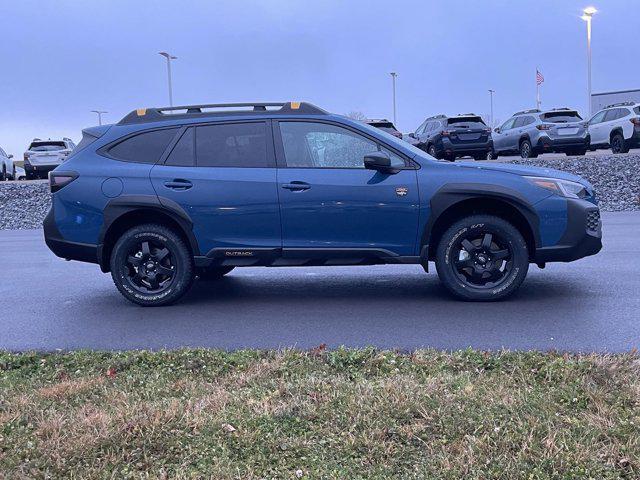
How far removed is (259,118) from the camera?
7.71 metres

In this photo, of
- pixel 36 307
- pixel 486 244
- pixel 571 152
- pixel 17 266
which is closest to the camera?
pixel 486 244

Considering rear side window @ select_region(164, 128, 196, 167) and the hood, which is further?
rear side window @ select_region(164, 128, 196, 167)

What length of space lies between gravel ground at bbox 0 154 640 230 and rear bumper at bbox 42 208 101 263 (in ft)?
37.7

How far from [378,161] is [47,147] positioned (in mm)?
28184

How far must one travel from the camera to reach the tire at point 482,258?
7238 mm

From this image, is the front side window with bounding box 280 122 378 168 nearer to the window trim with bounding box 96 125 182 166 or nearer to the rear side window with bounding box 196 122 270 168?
the rear side window with bounding box 196 122 270 168

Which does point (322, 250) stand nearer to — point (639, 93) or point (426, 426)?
point (426, 426)

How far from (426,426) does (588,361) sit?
4.68ft

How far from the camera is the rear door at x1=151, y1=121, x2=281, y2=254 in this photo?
24.1 feet

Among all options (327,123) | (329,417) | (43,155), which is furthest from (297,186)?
(43,155)

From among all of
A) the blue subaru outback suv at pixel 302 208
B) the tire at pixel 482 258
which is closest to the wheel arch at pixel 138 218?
the blue subaru outback suv at pixel 302 208

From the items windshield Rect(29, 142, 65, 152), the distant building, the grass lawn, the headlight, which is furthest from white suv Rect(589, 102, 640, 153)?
the distant building

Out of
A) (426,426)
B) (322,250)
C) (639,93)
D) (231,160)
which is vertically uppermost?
(639,93)

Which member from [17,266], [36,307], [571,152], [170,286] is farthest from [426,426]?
[571,152]
